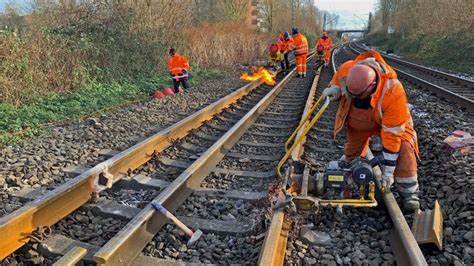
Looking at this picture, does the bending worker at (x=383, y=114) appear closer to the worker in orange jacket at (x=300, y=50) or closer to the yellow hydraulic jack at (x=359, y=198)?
the yellow hydraulic jack at (x=359, y=198)

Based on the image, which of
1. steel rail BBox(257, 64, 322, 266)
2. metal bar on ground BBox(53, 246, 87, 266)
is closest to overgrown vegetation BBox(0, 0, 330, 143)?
metal bar on ground BBox(53, 246, 87, 266)

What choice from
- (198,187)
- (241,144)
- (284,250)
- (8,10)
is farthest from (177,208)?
(8,10)

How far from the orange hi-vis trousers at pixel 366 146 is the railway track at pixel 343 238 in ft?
0.71

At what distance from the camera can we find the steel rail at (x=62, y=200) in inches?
135

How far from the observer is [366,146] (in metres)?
4.80

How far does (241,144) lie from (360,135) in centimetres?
243

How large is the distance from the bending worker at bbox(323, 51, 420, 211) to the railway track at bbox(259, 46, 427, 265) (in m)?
0.26

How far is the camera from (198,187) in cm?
490

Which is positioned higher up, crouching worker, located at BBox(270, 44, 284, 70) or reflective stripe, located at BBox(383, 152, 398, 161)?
reflective stripe, located at BBox(383, 152, 398, 161)

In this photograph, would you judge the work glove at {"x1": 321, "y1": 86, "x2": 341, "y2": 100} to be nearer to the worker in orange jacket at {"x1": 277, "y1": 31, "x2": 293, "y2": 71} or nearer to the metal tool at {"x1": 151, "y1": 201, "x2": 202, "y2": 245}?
the metal tool at {"x1": 151, "y1": 201, "x2": 202, "y2": 245}

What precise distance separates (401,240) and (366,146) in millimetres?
1535

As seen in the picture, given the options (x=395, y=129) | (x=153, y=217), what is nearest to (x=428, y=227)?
(x=395, y=129)

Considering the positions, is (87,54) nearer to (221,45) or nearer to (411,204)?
(221,45)

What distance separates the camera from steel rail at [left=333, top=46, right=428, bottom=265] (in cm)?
311
